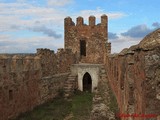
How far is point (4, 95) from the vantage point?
51.6 feet

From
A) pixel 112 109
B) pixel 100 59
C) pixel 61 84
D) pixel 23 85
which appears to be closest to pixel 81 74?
pixel 61 84

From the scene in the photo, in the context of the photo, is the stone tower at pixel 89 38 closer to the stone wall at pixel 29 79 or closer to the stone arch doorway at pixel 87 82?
the stone arch doorway at pixel 87 82

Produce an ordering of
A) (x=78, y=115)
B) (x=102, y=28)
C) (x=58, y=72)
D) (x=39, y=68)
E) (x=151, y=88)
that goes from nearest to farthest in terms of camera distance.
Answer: (x=151, y=88), (x=78, y=115), (x=39, y=68), (x=58, y=72), (x=102, y=28)

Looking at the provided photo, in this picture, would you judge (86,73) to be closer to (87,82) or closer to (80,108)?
(87,82)

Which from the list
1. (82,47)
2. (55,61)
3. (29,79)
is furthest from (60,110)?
(82,47)

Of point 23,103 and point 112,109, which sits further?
point 23,103

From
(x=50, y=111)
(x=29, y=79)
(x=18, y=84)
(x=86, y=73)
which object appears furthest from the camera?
(x=86, y=73)

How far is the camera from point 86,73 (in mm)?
28469

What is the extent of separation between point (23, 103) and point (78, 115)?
3186 millimetres

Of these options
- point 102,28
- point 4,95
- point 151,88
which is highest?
point 102,28

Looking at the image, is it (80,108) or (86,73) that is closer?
(80,108)

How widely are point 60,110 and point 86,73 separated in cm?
1025

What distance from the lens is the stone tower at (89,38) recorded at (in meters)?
32.2

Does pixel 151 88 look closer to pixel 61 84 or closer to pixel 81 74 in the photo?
pixel 61 84
